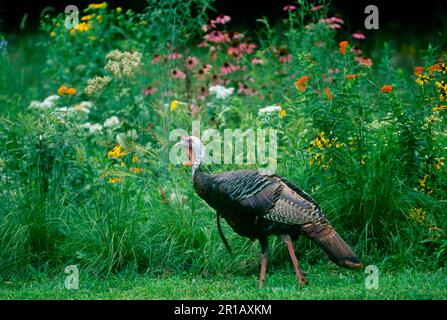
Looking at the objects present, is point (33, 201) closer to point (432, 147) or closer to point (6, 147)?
point (6, 147)

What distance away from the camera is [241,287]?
20.5 feet

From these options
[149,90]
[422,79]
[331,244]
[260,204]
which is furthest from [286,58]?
[331,244]

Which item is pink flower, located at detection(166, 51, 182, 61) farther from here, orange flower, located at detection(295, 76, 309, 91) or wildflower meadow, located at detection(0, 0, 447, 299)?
orange flower, located at detection(295, 76, 309, 91)

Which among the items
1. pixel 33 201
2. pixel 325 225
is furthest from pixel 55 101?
pixel 325 225

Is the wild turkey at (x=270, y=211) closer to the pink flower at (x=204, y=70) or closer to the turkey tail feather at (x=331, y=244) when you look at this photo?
the turkey tail feather at (x=331, y=244)

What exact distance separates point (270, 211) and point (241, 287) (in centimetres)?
70

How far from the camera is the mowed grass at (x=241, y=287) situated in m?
5.78

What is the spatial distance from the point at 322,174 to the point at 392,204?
719 mm

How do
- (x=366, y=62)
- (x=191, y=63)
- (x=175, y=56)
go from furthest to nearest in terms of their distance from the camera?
1. (x=191, y=63)
2. (x=175, y=56)
3. (x=366, y=62)

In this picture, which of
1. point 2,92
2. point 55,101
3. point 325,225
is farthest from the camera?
point 2,92

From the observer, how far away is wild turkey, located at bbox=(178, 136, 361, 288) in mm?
6023

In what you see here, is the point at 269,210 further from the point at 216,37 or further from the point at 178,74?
the point at 216,37

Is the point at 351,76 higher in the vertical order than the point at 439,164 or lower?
higher
